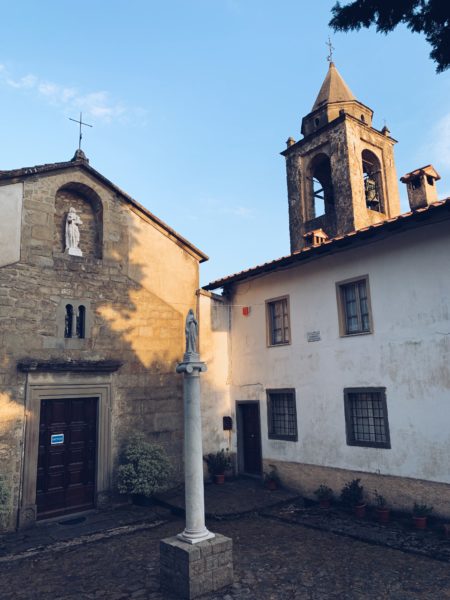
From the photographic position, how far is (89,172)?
11.8 metres

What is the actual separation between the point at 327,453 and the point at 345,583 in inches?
178

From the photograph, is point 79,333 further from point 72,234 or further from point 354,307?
point 354,307

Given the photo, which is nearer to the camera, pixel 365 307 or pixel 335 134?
pixel 365 307

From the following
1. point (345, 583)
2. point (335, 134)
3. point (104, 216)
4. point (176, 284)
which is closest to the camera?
point (345, 583)

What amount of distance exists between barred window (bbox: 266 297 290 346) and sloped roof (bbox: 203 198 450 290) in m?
0.97

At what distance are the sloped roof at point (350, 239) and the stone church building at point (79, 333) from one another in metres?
2.11

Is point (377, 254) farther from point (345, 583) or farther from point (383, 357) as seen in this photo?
point (345, 583)

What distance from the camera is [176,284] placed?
13.0m

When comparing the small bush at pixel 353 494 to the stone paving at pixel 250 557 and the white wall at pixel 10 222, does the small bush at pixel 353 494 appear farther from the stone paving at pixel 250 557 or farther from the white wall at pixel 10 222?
the white wall at pixel 10 222

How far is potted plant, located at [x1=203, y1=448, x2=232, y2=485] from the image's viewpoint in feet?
41.2

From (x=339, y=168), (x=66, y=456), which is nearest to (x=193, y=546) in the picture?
(x=66, y=456)

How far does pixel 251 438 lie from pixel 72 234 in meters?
7.78

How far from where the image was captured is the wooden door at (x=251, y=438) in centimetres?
1298

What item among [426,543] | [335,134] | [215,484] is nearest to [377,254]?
[426,543]
